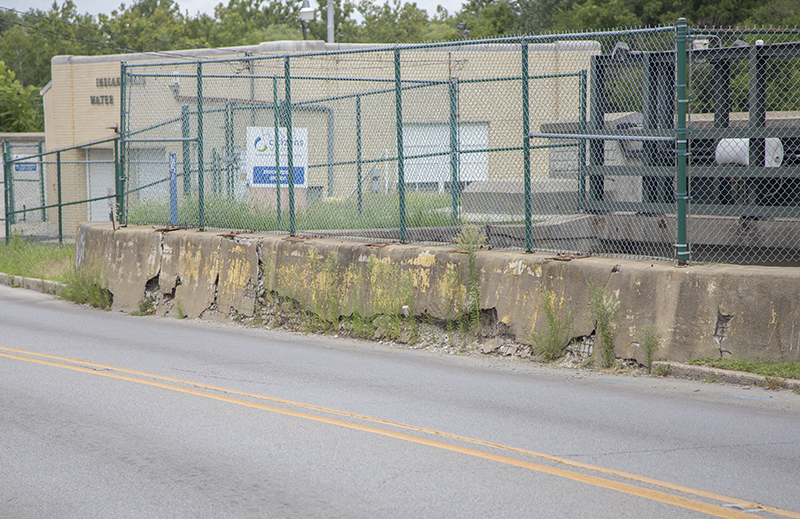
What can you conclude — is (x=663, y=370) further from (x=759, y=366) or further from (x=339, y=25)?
(x=339, y=25)

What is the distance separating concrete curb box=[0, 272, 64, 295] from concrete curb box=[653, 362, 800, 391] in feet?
35.7

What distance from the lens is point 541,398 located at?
689cm

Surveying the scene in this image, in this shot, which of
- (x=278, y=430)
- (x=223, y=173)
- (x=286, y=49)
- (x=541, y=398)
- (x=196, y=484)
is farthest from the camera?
(x=286, y=49)

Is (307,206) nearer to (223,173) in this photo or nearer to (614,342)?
(223,173)

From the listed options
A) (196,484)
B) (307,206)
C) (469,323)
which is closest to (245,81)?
(307,206)

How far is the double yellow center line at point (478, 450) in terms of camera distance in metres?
4.41

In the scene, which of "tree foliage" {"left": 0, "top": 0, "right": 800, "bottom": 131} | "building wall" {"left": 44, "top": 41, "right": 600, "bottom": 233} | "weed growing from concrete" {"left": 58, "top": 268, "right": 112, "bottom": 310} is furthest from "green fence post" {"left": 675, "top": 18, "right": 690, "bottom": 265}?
"tree foliage" {"left": 0, "top": 0, "right": 800, "bottom": 131}

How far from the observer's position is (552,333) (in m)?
8.34

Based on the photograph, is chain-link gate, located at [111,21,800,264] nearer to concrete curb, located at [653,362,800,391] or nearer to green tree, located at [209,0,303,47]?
concrete curb, located at [653,362,800,391]

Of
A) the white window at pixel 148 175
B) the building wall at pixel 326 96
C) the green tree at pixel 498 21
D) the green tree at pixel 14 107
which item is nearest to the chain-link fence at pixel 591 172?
the white window at pixel 148 175

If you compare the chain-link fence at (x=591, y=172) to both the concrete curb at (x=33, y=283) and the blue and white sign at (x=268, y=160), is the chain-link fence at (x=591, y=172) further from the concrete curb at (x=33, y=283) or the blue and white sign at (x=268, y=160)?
the concrete curb at (x=33, y=283)

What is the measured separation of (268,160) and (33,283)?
21.1 feet

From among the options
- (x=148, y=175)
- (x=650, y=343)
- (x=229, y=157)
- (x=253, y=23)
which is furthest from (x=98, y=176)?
(x=253, y=23)

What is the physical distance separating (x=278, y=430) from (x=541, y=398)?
2.27 metres
